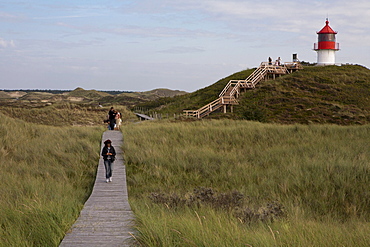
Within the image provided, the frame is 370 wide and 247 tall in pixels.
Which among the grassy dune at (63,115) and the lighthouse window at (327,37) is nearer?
the grassy dune at (63,115)

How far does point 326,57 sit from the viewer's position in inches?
2077

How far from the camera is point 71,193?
10.7 meters

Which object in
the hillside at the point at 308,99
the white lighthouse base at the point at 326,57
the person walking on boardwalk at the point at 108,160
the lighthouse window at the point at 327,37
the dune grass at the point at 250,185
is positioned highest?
the lighthouse window at the point at 327,37

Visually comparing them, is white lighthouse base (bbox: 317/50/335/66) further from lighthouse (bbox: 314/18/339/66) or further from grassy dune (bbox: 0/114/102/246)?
grassy dune (bbox: 0/114/102/246)

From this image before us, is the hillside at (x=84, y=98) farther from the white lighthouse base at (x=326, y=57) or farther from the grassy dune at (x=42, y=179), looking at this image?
the grassy dune at (x=42, y=179)

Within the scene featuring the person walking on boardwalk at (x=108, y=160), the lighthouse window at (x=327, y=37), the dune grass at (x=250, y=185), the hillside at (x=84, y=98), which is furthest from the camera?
the hillside at (x=84, y=98)

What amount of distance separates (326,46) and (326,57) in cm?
205

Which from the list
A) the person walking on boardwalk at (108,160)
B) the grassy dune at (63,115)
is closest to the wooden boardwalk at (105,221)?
the person walking on boardwalk at (108,160)

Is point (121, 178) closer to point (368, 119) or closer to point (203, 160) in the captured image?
point (203, 160)

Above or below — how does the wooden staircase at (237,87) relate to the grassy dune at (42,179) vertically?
above

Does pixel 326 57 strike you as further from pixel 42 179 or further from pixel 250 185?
pixel 42 179

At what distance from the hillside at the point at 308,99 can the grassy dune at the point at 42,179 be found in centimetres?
1971

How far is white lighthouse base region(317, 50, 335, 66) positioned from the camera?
52406 millimetres

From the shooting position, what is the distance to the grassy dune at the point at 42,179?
7.07 m
